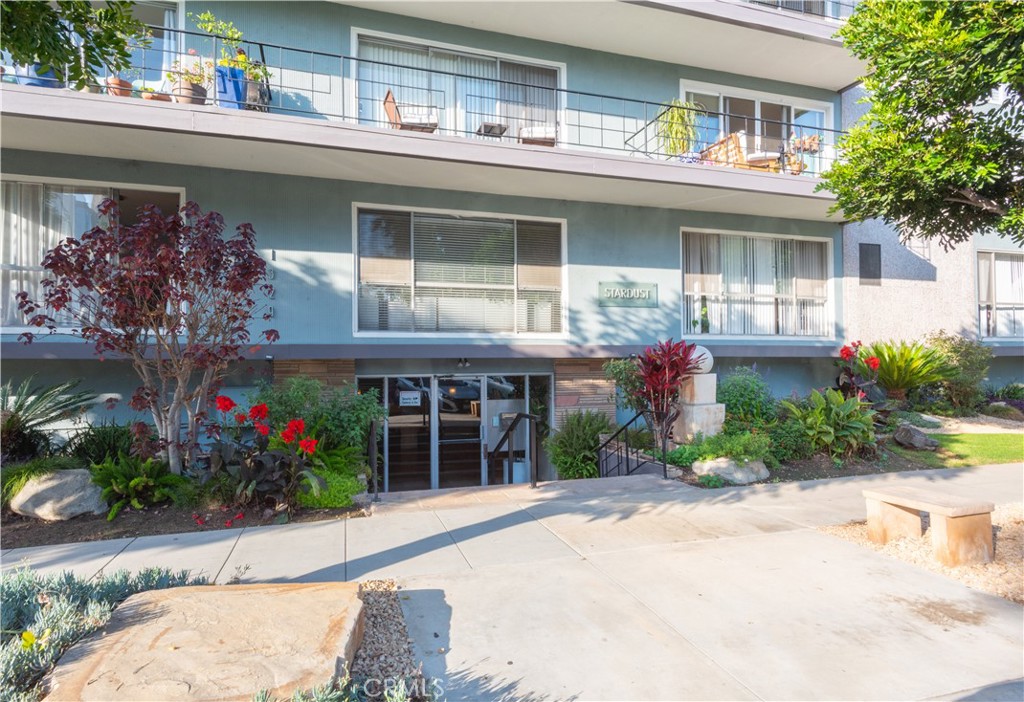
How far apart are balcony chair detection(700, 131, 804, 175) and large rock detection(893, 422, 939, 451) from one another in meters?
5.42

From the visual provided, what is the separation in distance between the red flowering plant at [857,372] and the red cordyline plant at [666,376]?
4.52m

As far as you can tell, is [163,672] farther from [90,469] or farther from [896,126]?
[896,126]

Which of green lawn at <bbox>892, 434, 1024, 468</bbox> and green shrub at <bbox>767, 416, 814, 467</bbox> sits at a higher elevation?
green shrub at <bbox>767, 416, 814, 467</bbox>

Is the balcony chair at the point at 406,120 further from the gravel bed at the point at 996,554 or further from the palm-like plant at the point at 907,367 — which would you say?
the palm-like plant at the point at 907,367

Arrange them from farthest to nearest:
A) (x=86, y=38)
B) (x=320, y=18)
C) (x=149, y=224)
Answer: (x=320, y=18) < (x=149, y=224) < (x=86, y=38)

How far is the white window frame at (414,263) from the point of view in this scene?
10188 mm

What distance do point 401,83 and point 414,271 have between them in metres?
3.57

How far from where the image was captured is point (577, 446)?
1012 cm

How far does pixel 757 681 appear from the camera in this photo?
328 centimetres

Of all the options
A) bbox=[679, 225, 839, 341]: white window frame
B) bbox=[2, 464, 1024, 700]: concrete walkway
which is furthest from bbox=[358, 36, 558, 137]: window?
bbox=[2, 464, 1024, 700]: concrete walkway

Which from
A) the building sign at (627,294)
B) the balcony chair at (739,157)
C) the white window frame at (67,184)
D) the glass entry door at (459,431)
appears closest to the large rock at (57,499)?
the white window frame at (67,184)

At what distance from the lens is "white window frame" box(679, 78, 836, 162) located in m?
12.7

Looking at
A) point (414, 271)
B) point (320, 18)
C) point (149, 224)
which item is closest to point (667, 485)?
point (414, 271)

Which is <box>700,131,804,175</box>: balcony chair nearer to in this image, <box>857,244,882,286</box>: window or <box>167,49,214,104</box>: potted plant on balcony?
<box>857,244,882,286</box>: window
